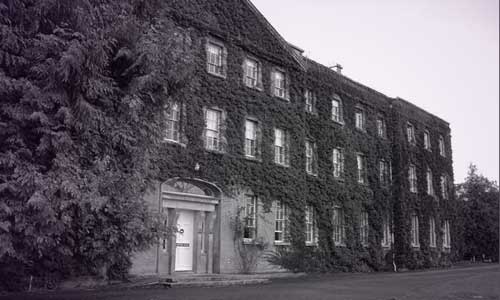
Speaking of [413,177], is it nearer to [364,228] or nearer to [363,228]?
[364,228]

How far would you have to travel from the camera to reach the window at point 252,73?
925 inches

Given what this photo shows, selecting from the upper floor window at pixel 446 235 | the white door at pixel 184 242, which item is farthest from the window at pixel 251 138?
the upper floor window at pixel 446 235

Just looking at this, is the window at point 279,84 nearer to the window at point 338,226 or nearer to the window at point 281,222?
the window at point 281,222

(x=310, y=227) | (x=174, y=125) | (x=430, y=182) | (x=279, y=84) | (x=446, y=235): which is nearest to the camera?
(x=174, y=125)

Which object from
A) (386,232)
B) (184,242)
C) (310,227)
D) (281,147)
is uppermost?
(281,147)

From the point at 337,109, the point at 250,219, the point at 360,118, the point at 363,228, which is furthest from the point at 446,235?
the point at 250,219

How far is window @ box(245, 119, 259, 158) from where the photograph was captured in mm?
22984

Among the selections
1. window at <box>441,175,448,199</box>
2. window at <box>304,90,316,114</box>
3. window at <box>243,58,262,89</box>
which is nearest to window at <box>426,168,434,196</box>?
window at <box>441,175,448,199</box>

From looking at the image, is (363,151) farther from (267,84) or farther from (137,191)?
(137,191)

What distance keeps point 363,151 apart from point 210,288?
1697 centimetres

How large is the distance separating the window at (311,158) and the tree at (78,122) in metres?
14.3

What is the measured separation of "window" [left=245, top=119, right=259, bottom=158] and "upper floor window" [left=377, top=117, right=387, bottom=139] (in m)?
12.6

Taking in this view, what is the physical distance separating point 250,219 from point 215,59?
6.75 meters

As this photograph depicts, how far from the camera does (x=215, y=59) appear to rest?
72.4ft
